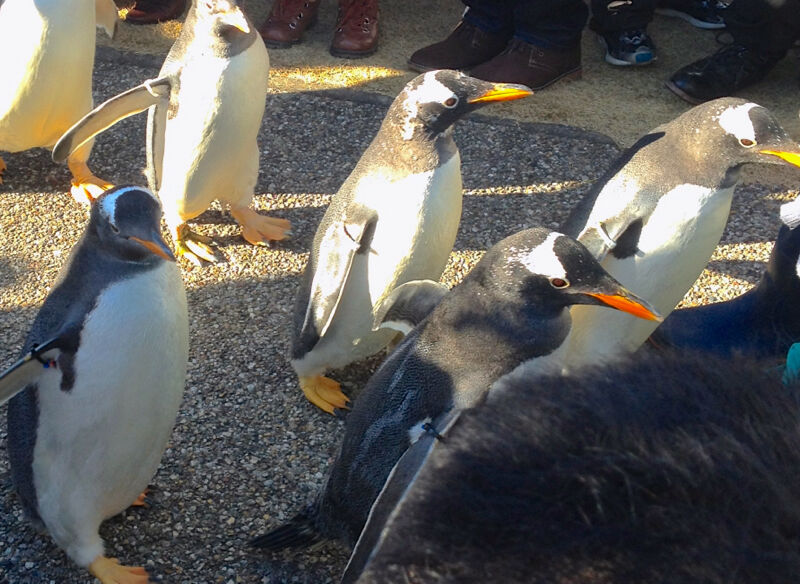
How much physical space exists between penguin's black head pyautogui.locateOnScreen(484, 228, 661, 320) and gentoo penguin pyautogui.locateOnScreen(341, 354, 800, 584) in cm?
103

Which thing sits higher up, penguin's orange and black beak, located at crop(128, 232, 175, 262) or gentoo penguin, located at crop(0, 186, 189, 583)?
penguin's orange and black beak, located at crop(128, 232, 175, 262)

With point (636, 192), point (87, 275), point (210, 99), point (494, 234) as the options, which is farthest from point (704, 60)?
point (87, 275)

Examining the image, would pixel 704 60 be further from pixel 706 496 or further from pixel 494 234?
pixel 706 496

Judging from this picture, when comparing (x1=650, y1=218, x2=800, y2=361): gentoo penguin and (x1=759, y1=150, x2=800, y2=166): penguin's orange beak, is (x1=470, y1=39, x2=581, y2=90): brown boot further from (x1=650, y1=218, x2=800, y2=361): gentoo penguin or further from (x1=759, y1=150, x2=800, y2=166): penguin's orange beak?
(x1=759, y1=150, x2=800, y2=166): penguin's orange beak

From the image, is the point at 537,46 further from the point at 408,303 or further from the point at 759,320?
the point at 408,303

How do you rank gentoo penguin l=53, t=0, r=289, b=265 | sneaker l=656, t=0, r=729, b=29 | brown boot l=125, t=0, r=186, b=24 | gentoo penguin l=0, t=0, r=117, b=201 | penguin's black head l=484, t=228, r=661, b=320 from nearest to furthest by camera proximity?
penguin's black head l=484, t=228, r=661, b=320, gentoo penguin l=53, t=0, r=289, b=265, gentoo penguin l=0, t=0, r=117, b=201, brown boot l=125, t=0, r=186, b=24, sneaker l=656, t=0, r=729, b=29

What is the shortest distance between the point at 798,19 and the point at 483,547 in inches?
149

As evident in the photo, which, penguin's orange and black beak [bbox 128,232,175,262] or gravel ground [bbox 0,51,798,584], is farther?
gravel ground [bbox 0,51,798,584]

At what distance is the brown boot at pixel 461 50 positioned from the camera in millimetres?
4059

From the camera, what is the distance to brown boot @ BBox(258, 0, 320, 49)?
4.18 meters

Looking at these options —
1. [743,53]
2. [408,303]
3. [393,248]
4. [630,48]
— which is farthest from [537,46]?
[408,303]

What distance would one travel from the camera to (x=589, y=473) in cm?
68

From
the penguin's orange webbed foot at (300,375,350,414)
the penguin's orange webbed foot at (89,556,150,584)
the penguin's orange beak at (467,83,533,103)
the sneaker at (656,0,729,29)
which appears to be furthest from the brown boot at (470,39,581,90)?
the penguin's orange webbed foot at (89,556,150,584)

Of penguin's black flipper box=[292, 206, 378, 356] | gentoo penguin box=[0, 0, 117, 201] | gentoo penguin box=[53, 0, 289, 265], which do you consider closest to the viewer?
penguin's black flipper box=[292, 206, 378, 356]
